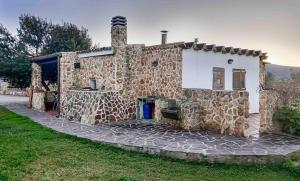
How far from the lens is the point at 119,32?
15.0 meters

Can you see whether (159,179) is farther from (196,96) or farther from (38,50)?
(38,50)

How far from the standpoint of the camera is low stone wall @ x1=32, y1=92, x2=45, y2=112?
19109mm

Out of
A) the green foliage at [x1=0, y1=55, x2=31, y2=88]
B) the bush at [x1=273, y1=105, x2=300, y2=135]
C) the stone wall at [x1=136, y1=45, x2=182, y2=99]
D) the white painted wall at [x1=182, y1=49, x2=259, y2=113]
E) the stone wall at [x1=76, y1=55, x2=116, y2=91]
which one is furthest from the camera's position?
the green foliage at [x1=0, y1=55, x2=31, y2=88]

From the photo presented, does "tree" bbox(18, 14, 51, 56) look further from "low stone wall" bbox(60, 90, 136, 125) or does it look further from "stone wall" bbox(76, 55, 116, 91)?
"low stone wall" bbox(60, 90, 136, 125)

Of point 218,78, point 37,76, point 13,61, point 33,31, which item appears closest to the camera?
point 218,78

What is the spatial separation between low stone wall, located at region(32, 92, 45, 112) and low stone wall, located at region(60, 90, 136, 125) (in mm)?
4016

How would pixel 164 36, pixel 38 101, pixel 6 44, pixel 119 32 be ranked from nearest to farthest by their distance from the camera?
pixel 119 32 < pixel 164 36 < pixel 38 101 < pixel 6 44

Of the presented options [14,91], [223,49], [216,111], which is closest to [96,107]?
[216,111]

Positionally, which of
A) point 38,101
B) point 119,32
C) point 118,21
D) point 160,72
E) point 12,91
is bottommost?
point 38,101

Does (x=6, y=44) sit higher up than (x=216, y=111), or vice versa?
(x=6, y=44)

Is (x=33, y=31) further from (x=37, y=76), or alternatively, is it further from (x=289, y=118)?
(x=289, y=118)

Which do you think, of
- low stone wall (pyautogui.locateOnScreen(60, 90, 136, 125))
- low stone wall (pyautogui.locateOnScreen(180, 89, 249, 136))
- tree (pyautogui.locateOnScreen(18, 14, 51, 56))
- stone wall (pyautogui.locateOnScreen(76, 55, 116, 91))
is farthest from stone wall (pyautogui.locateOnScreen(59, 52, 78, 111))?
tree (pyautogui.locateOnScreen(18, 14, 51, 56))

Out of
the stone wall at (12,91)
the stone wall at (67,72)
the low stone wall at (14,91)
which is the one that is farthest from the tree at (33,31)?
the stone wall at (67,72)

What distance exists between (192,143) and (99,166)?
308 centimetres
